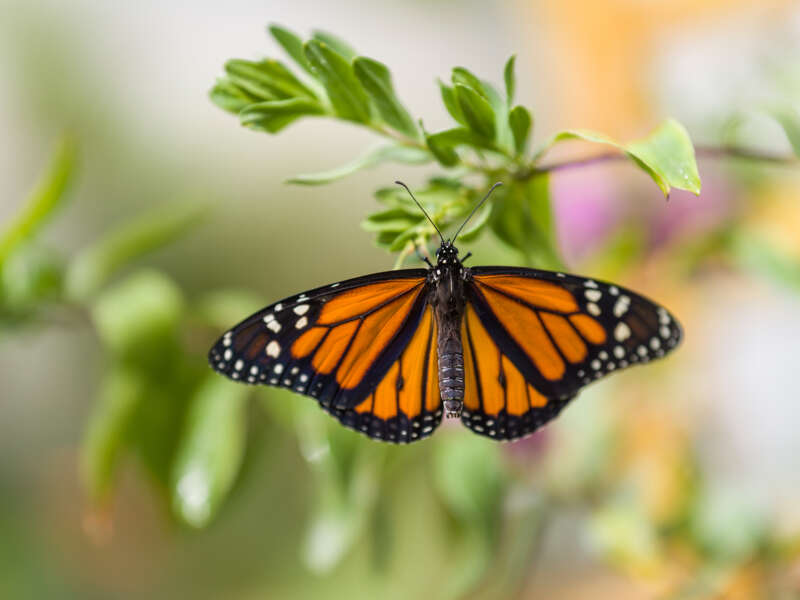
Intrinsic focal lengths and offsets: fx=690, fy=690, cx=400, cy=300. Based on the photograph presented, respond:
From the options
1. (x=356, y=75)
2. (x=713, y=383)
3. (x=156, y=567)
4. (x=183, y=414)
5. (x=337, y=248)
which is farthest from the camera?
(x=337, y=248)

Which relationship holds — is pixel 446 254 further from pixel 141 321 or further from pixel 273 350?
pixel 141 321

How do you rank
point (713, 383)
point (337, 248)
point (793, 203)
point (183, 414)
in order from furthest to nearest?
point (337, 248) < point (713, 383) < point (793, 203) < point (183, 414)

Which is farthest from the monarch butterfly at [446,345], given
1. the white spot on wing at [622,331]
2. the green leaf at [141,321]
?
the green leaf at [141,321]

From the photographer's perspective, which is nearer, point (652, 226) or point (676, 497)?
point (676, 497)

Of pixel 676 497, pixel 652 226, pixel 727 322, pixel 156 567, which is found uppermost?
pixel 652 226

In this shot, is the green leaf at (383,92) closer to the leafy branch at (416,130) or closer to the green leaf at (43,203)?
the leafy branch at (416,130)

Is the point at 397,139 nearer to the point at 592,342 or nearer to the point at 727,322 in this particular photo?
the point at 592,342

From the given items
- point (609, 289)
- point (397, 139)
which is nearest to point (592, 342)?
point (609, 289)
